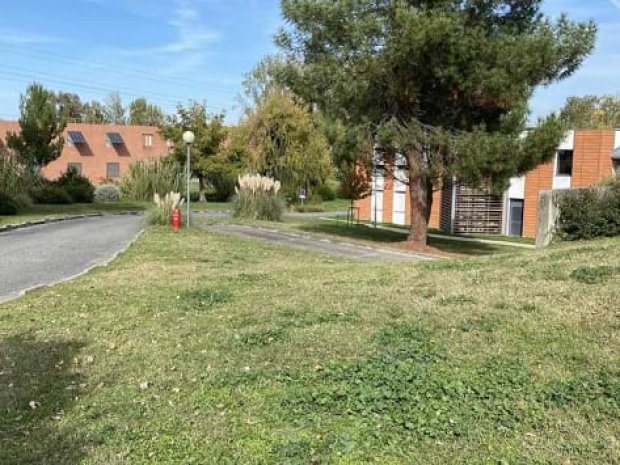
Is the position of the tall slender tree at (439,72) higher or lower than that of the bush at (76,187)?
higher

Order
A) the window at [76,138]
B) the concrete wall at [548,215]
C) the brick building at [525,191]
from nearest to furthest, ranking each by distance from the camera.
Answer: the concrete wall at [548,215]
the brick building at [525,191]
the window at [76,138]

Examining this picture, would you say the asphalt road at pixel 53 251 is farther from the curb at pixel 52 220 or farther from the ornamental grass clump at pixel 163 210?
the ornamental grass clump at pixel 163 210

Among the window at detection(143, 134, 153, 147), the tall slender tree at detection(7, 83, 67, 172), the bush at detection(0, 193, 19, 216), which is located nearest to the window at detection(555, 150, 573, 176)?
the bush at detection(0, 193, 19, 216)

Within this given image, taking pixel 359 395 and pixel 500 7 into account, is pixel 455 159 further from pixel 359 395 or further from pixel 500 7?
pixel 359 395

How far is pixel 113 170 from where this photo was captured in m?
53.2

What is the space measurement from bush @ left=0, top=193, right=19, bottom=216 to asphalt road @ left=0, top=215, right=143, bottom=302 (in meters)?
3.82

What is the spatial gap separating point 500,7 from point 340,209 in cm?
2883

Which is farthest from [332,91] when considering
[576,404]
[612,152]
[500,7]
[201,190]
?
[201,190]

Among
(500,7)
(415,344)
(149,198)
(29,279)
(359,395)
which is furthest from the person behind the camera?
(149,198)

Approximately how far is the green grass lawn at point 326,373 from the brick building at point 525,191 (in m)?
22.9

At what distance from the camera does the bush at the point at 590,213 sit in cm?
1388

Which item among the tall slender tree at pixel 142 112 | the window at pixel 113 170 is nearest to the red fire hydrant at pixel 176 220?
the window at pixel 113 170

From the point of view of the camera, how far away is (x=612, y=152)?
93.6ft

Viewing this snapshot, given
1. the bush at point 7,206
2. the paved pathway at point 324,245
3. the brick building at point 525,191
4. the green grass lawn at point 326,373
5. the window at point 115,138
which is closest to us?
the green grass lawn at point 326,373
